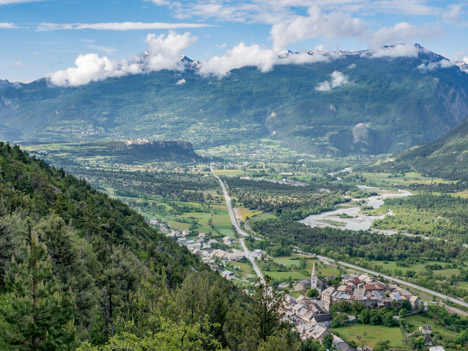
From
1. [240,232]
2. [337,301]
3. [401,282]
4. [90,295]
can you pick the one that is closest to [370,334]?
[337,301]

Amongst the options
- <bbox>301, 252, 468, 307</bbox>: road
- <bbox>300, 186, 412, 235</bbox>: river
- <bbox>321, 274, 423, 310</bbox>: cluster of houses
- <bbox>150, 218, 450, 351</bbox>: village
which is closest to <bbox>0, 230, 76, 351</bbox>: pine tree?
<bbox>150, 218, 450, 351</bbox>: village

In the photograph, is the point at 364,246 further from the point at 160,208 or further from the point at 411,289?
the point at 160,208

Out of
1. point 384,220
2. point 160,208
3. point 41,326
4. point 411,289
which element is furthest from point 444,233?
point 41,326

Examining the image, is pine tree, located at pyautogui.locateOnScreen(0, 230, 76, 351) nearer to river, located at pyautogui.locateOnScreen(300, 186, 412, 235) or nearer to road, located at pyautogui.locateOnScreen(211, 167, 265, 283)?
road, located at pyautogui.locateOnScreen(211, 167, 265, 283)

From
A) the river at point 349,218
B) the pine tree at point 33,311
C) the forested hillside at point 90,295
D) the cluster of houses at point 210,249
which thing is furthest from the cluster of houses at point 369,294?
the pine tree at point 33,311

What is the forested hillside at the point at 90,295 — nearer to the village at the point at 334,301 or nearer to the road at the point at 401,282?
the village at the point at 334,301
